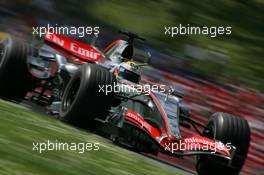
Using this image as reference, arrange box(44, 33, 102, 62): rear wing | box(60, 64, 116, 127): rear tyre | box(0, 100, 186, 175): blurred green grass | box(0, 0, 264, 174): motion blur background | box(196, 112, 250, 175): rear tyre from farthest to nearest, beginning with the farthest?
box(0, 0, 264, 174): motion blur background → box(44, 33, 102, 62): rear wing → box(60, 64, 116, 127): rear tyre → box(196, 112, 250, 175): rear tyre → box(0, 100, 186, 175): blurred green grass

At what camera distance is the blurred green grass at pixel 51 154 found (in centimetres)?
604

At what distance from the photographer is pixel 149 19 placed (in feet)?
45.3

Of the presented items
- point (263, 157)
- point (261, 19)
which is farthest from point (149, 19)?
point (263, 157)

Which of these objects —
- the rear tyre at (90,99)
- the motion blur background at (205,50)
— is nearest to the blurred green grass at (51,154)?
the rear tyre at (90,99)

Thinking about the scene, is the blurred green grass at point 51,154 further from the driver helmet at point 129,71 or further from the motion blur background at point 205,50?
the motion blur background at point 205,50

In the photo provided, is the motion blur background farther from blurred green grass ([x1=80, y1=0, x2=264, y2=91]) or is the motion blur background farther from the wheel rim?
the wheel rim

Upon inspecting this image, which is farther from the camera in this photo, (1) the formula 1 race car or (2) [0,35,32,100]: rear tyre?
(2) [0,35,32,100]: rear tyre

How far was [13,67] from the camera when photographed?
11.1 metres

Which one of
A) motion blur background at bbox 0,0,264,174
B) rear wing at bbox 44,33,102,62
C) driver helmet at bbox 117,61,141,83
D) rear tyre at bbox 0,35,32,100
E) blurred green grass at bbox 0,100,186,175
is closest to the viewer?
blurred green grass at bbox 0,100,186,175

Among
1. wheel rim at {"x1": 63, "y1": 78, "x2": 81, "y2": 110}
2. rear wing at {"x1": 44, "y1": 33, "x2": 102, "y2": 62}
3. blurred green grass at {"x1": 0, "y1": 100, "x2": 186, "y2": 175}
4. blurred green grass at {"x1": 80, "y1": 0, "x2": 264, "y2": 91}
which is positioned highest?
blurred green grass at {"x1": 80, "y1": 0, "x2": 264, "y2": 91}

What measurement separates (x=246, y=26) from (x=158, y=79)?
79.8 inches

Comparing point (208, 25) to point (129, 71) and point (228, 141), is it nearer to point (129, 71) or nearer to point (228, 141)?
point (129, 71)

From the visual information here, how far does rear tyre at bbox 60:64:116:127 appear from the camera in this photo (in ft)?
30.8

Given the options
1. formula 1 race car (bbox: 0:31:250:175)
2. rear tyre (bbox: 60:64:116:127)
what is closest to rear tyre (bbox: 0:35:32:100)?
formula 1 race car (bbox: 0:31:250:175)
